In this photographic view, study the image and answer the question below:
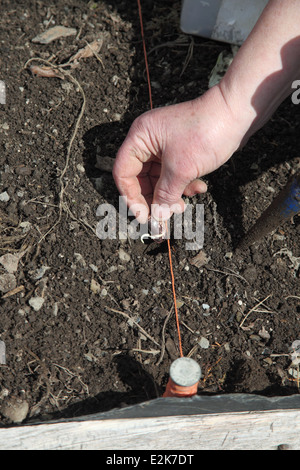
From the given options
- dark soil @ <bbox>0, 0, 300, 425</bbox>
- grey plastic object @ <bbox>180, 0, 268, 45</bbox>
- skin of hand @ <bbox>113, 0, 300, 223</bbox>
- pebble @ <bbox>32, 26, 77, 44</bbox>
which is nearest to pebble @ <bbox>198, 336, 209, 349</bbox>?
dark soil @ <bbox>0, 0, 300, 425</bbox>

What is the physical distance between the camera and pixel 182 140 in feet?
4.35

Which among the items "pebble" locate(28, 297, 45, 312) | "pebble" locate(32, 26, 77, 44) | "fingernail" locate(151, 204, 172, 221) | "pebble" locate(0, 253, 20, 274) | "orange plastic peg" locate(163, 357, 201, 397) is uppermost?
"pebble" locate(32, 26, 77, 44)

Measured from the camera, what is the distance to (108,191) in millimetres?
1668

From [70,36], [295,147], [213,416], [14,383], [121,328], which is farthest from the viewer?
[70,36]

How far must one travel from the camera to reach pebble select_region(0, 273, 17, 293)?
1.46 metres

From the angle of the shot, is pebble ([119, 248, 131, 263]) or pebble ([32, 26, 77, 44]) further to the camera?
pebble ([32, 26, 77, 44])

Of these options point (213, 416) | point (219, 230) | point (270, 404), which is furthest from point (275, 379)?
point (219, 230)

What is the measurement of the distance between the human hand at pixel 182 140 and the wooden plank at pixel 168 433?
682mm

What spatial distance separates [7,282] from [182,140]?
28.5 inches

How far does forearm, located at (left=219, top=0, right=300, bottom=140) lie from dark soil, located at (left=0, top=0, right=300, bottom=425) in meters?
0.42

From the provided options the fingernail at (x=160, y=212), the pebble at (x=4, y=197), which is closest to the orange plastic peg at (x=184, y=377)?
the fingernail at (x=160, y=212)

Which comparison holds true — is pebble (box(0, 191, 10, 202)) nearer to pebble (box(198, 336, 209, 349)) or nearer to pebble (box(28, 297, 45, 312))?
pebble (box(28, 297, 45, 312))

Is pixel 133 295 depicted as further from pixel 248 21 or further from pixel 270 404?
pixel 248 21

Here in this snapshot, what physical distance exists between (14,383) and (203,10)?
1656 mm
